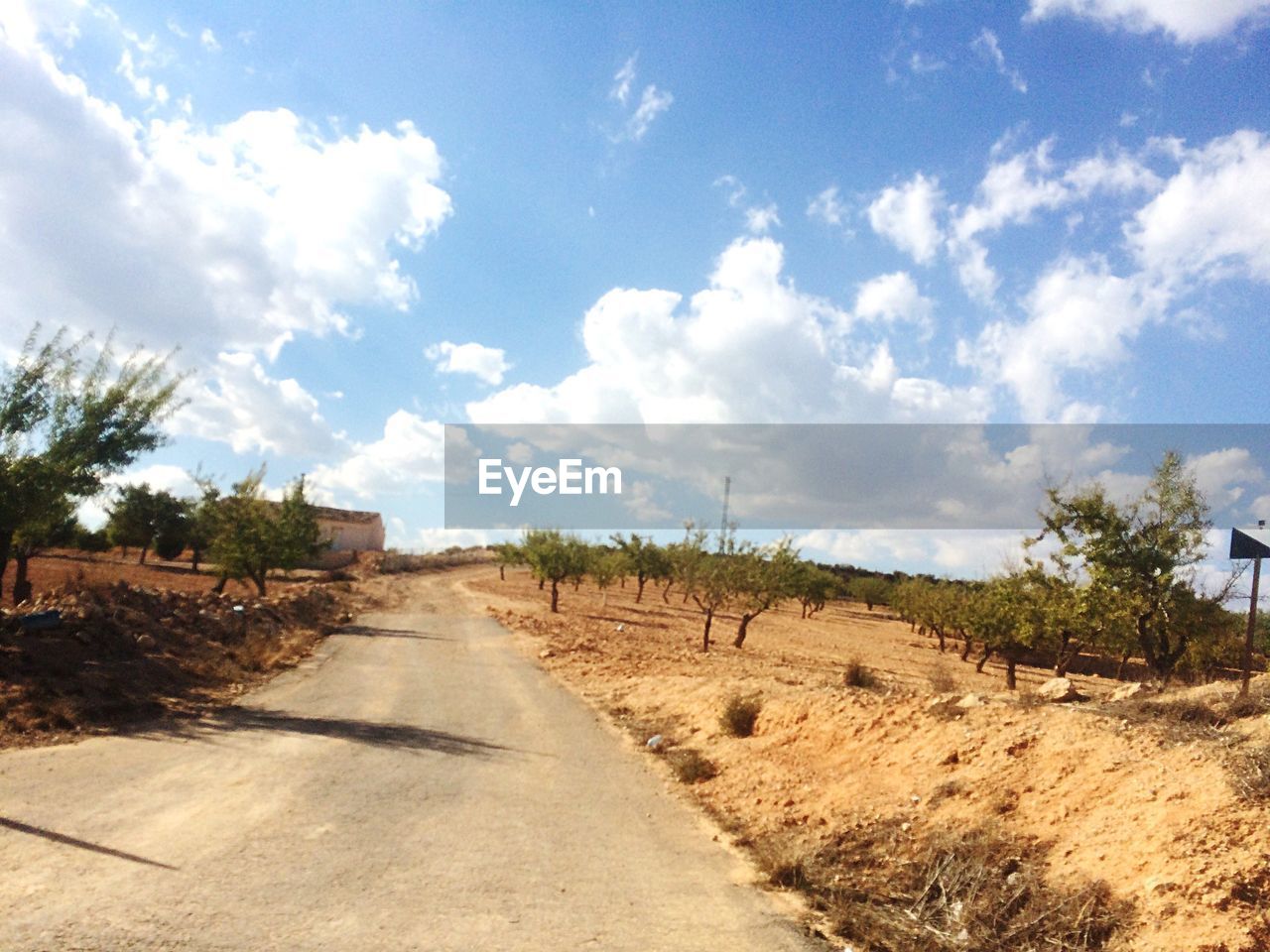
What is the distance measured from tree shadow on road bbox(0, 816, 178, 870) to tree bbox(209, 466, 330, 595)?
90.3 ft

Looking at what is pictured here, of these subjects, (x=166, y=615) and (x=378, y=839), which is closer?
(x=378, y=839)

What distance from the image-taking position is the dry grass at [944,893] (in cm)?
584

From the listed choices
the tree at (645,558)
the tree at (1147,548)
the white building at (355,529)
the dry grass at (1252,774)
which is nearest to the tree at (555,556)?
the tree at (645,558)

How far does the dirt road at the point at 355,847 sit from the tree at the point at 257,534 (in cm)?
2134

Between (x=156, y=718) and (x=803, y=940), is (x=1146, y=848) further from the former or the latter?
(x=156, y=718)

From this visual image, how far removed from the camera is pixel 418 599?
48.6 metres

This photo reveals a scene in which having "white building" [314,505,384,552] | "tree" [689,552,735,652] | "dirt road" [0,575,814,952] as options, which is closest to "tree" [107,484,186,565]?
"white building" [314,505,384,552]

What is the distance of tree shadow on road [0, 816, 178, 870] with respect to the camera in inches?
255

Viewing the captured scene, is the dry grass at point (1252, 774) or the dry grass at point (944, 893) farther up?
the dry grass at point (1252, 774)

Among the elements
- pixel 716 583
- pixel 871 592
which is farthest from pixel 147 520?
pixel 871 592

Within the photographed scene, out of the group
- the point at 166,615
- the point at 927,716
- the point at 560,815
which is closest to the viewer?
the point at 560,815

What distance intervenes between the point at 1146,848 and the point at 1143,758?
152 cm

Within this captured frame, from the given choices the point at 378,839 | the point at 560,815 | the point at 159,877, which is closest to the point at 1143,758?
the point at 560,815

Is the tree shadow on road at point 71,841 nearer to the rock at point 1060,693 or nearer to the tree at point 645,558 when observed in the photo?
the rock at point 1060,693
